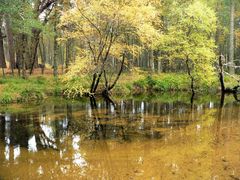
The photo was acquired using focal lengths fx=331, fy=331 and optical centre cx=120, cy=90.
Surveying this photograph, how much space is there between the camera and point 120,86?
25359 millimetres

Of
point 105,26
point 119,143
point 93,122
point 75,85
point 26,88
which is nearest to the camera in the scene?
point 119,143

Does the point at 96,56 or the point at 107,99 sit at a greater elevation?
the point at 96,56

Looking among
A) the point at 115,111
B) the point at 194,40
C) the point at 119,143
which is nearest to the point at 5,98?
the point at 115,111

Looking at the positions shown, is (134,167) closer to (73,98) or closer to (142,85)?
(73,98)

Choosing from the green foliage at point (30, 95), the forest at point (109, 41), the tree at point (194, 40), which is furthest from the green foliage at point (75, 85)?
the tree at point (194, 40)

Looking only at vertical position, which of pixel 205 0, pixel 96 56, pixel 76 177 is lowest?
pixel 76 177

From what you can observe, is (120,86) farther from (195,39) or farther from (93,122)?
(93,122)

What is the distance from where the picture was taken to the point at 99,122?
1415cm

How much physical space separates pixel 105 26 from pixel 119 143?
40.4 ft

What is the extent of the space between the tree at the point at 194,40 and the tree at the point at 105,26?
14.9 feet

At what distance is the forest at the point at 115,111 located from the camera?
8.47 m

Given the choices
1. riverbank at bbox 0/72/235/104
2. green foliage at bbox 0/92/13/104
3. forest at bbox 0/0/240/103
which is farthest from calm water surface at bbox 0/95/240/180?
forest at bbox 0/0/240/103

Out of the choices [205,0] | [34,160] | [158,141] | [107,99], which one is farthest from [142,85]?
[34,160]

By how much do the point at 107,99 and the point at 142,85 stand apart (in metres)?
6.19
